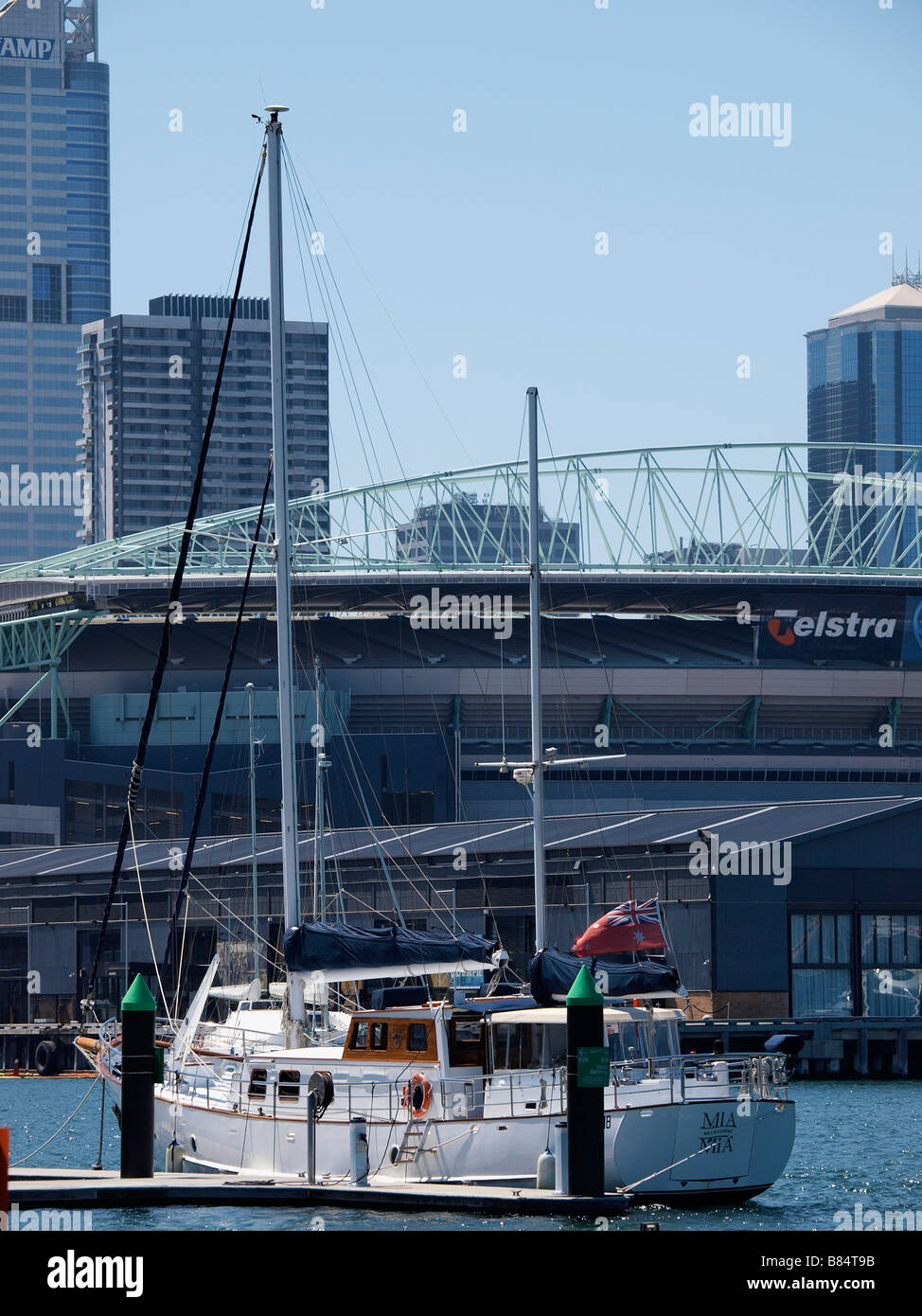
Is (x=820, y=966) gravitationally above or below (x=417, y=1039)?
below

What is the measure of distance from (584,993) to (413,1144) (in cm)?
527

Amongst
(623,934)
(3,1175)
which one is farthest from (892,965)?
(3,1175)

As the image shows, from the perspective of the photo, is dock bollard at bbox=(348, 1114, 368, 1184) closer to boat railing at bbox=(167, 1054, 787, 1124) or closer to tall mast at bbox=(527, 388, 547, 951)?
boat railing at bbox=(167, 1054, 787, 1124)

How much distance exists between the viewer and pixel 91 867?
320 feet

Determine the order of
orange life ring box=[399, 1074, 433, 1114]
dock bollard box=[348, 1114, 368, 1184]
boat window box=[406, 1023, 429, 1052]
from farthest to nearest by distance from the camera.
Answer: boat window box=[406, 1023, 429, 1052] < orange life ring box=[399, 1074, 433, 1114] < dock bollard box=[348, 1114, 368, 1184]

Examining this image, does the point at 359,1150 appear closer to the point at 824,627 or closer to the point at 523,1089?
the point at 523,1089

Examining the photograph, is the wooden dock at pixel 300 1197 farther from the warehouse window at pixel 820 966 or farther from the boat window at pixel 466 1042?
the warehouse window at pixel 820 966

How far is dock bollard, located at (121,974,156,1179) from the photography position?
119ft

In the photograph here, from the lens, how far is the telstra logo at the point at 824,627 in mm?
129625

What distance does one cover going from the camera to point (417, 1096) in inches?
1485

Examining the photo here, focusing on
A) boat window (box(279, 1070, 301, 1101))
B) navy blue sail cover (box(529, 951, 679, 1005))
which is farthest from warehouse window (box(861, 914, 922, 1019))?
Result: boat window (box(279, 1070, 301, 1101))

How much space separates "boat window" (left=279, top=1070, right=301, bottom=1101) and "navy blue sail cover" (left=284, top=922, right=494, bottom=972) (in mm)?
1816

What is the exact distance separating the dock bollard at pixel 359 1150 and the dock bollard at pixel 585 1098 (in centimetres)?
403
